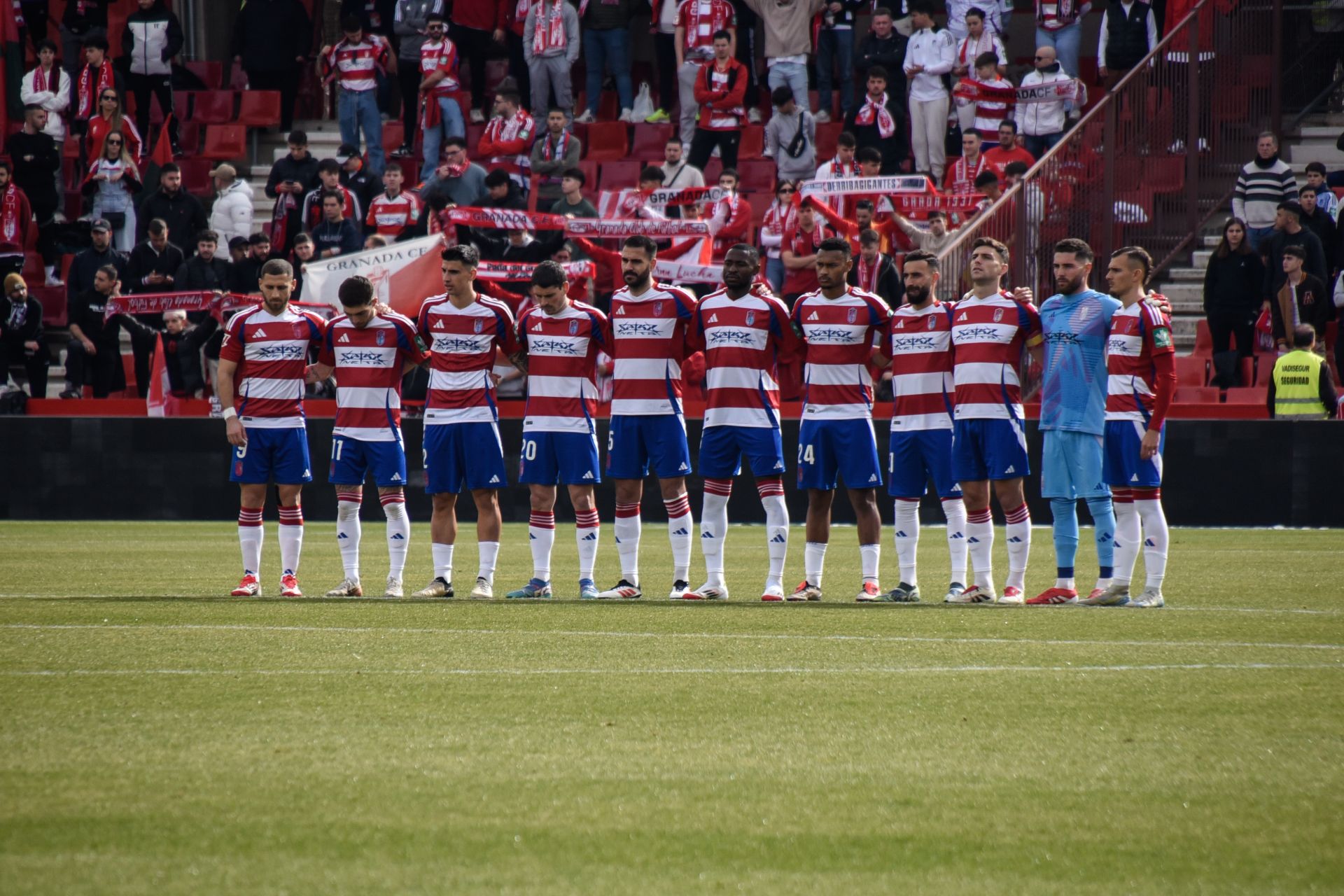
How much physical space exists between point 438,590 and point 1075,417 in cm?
440

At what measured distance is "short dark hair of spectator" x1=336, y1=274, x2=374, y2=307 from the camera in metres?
10.9

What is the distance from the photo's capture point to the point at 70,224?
78.6ft

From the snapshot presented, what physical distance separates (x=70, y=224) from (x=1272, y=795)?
22300mm

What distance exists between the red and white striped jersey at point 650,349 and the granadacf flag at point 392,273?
8843mm

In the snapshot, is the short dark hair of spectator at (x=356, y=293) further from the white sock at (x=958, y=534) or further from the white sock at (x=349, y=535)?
the white sock at (x=958, y=534)

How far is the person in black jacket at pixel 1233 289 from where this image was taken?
18812mm

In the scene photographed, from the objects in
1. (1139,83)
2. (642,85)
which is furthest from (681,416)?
(642,85)

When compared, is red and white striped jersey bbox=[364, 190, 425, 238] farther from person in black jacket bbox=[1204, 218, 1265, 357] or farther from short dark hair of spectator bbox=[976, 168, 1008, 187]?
person in black jacket bbox=[1204, 218, 1265, 357]

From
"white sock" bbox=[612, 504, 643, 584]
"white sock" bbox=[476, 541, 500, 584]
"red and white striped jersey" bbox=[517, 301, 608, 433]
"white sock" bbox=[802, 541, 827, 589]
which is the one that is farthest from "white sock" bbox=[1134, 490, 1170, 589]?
"white sock" bbox=[476, 541, 500, 584]

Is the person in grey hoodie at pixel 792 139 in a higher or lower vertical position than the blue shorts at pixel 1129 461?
higher

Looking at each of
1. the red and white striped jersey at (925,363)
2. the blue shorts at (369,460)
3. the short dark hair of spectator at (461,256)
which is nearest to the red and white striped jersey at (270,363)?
the blue shorts at (369,460)

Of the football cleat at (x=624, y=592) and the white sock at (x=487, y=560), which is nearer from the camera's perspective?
the football cleat at (x=624, y=592)

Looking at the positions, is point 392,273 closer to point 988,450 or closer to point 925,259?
point 925,259

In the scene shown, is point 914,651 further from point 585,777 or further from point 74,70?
point 74,70
